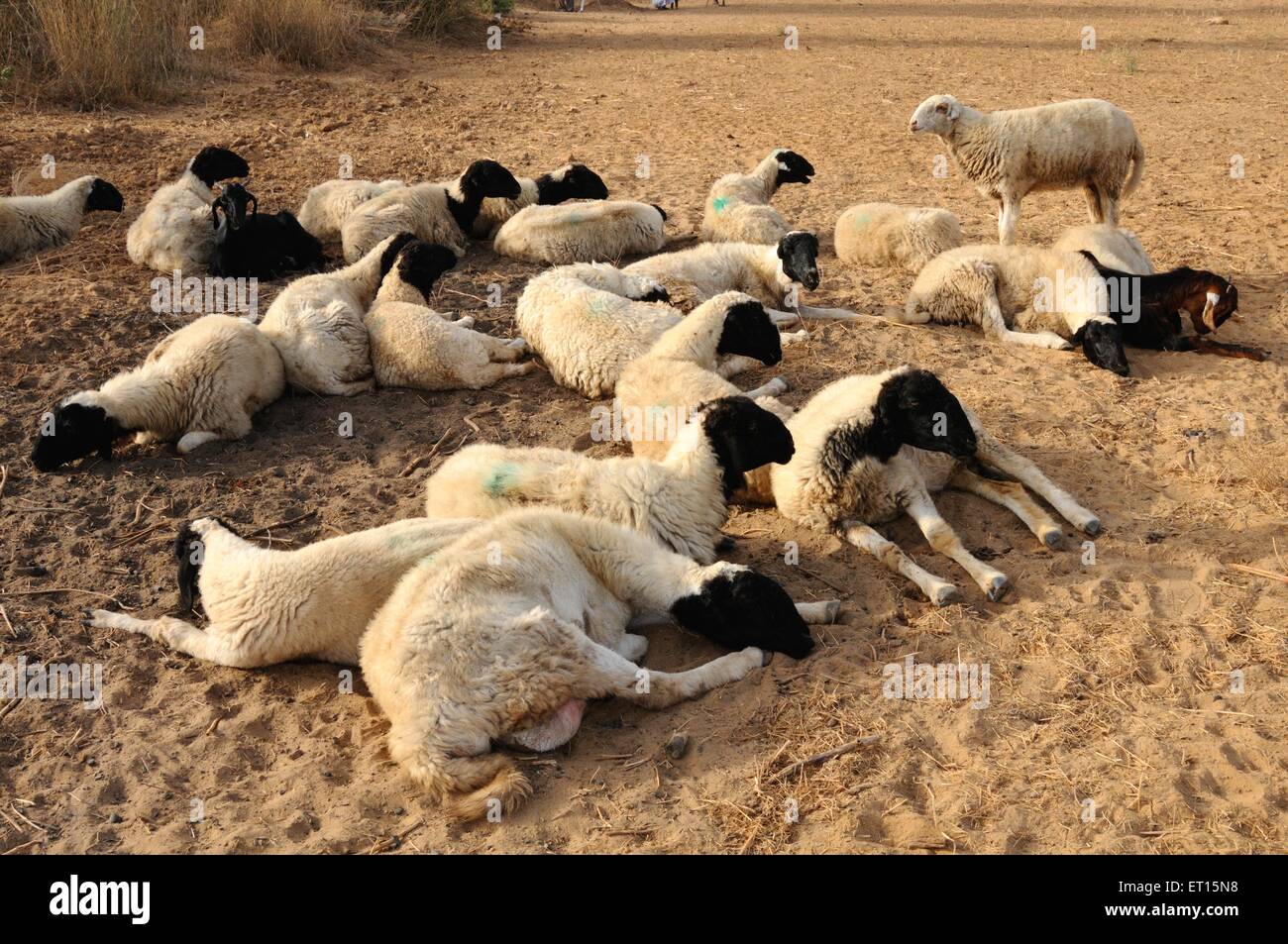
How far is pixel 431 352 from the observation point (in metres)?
7.87

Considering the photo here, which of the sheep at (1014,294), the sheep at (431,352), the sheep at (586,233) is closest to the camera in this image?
the sheep at (431,352)

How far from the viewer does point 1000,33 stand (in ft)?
63.6

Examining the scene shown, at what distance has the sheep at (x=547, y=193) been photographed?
10727 mm

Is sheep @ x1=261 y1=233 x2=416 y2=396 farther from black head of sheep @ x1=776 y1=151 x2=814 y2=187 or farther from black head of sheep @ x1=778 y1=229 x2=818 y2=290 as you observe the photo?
black head of sheep @ x1=776 y1=151 x2=814 y2=187

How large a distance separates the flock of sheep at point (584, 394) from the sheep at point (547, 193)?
4cm

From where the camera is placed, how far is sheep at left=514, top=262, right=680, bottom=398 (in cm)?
775

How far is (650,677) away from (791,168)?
7.37m

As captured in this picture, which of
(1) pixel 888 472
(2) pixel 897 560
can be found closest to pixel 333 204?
(1) pixel 888 472

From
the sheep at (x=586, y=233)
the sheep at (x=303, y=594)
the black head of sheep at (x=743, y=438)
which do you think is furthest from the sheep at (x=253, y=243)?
the black head of sheep at (x=743, y=438)

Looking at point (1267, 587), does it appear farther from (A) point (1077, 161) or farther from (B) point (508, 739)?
(A) point (1077, 161)

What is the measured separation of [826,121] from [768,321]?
289 inches

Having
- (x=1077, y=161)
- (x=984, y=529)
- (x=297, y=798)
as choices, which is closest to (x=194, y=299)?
(x=297, y=798)

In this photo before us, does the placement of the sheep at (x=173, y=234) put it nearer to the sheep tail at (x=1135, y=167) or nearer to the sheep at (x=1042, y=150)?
the sheep at (x=1042, y=150)

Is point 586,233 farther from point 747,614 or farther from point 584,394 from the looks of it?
point 747,614
